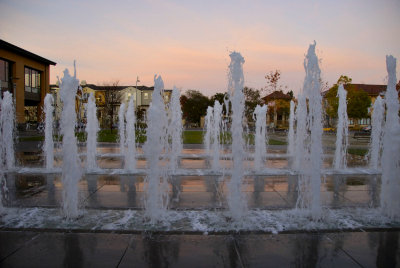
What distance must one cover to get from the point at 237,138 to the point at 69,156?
2914mm

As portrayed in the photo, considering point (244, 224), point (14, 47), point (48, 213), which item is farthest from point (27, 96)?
point (244, 224)

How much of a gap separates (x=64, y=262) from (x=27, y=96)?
38.8 meters

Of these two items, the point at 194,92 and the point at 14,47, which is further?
the point at 194,92

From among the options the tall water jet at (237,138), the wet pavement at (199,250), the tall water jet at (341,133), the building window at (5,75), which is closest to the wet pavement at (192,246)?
the wet pavement at (199,250)

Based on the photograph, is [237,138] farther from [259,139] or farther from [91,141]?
[91,141]

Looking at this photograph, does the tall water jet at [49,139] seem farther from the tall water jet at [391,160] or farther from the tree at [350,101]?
the tree at [350,101]

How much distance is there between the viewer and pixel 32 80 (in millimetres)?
37406

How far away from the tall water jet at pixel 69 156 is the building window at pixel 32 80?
36.4 metres

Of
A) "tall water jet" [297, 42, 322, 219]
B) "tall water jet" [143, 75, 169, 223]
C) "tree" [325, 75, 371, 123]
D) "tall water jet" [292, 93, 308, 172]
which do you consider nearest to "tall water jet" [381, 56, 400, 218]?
"tall water jet" [297, 42, 322, 219]

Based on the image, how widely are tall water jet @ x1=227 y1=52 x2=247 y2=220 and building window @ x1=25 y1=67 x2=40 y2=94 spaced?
38.0m

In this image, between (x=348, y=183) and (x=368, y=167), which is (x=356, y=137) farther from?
(x=348, y=183)

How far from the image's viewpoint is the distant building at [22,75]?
31.4 m

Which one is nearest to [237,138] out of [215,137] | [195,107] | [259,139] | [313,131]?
[313,131]

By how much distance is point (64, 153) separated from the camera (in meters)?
4.98
